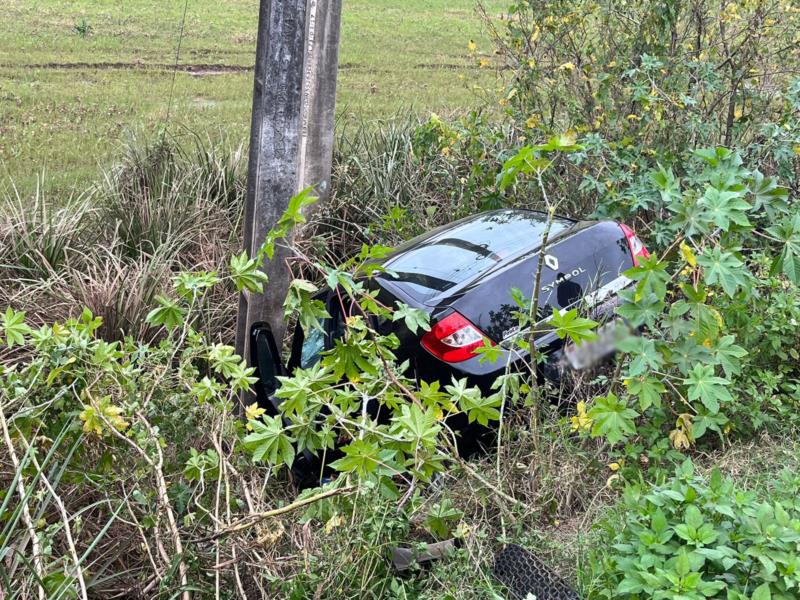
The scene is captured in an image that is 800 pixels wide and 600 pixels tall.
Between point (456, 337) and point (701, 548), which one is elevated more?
point (701, 548)

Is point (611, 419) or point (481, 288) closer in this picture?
point (611, 419)

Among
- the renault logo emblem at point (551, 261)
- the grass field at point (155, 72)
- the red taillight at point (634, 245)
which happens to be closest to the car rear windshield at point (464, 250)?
the renault logo emblem at point (551, 261)

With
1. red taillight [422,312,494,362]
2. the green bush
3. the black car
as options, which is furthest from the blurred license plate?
red taillight [422,312,494,362]

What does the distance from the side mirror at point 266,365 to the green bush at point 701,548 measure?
2.41 metres

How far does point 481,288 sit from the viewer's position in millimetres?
4277

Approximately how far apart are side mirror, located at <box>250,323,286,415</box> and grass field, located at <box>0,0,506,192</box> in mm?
4274

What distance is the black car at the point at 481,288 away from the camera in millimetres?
4164

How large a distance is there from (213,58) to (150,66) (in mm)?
1749

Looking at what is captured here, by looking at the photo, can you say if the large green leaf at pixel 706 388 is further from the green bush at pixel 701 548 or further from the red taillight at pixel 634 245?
the red taillight at pixel 634 245

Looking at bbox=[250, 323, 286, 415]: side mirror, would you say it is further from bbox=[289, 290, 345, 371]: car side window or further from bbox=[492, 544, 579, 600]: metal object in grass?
bbox=[492, 544, 579, 600]: metal object in grass

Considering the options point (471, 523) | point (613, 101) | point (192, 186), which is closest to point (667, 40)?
point (613, 101)

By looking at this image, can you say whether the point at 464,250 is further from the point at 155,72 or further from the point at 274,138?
the point at 155,72

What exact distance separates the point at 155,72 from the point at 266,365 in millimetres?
13865

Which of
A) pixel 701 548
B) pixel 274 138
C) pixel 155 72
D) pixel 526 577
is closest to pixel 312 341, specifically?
pixel 274 138
